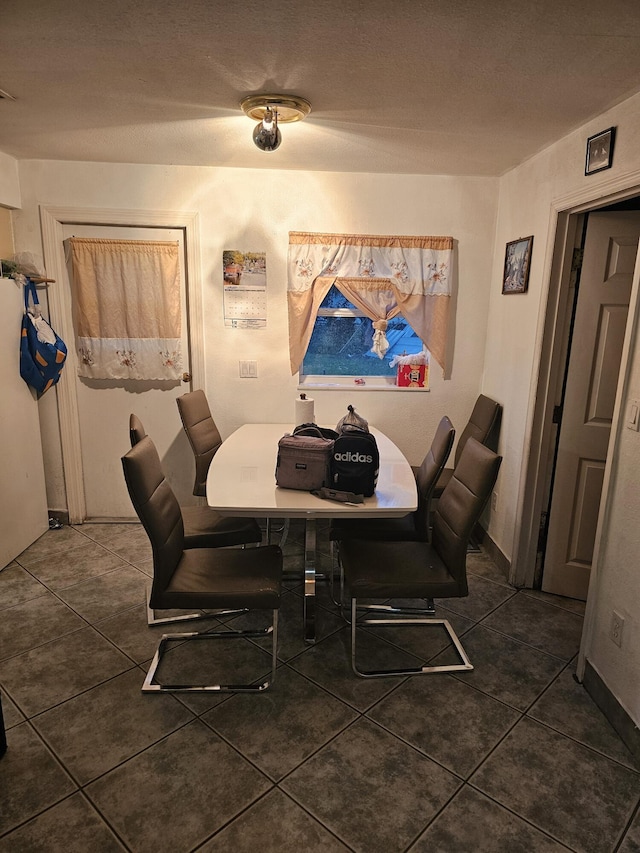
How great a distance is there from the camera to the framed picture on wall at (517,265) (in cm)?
300

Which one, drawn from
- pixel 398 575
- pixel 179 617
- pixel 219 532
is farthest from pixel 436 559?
pixel 179 617

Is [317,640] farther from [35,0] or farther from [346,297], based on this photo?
[35,0]

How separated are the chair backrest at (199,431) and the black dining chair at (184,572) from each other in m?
0.93

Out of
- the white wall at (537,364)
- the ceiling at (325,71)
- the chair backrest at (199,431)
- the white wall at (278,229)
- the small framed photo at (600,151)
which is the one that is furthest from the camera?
the white wall at (278,229)

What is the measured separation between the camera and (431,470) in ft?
8.60

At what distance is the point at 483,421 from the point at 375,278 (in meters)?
1.17

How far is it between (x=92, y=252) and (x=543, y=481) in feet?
10.1

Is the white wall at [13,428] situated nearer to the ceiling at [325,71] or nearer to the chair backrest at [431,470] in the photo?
the ceiling at [325,71]

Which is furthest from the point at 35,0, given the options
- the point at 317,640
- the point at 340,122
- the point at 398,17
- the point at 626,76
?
the point at 317,640

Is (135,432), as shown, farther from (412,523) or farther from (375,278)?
(375,278)

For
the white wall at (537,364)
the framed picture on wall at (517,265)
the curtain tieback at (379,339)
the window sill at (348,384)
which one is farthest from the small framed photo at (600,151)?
the window sill at (348,384)

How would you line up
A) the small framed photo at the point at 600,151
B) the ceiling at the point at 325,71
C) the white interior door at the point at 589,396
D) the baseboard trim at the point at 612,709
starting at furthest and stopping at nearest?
1. the white interior door at the point at 589,396
2. the small framed photo at the point at 600,151
3. the baseboard trim at the point at 612,709
4. the ceiling at the point at 325,71

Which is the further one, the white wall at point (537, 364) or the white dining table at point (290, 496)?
the white dining table at point (290, 496)

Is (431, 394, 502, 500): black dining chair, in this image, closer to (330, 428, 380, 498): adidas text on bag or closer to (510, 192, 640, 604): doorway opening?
(510, 192, 640, 604): doorway opening
